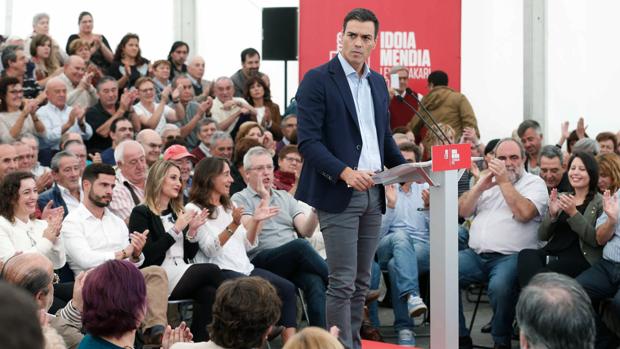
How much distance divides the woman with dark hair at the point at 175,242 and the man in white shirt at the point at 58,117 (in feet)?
7.88

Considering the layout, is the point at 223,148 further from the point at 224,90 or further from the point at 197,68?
the point at 197,68

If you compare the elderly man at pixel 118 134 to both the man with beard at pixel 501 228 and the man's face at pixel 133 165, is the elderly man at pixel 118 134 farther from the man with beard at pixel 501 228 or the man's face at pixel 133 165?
the man with beard at pixel 501 228

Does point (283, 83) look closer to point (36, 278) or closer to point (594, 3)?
point (594, 3)

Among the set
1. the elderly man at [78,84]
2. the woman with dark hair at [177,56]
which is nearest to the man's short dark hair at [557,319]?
the elderly man at [78,84]

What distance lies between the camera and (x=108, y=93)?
8414 mm

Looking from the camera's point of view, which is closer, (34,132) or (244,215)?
(244,215)

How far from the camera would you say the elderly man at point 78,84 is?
861cm

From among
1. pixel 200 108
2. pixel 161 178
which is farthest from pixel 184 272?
pixel 200 108

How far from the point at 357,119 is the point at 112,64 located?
20.1 feet

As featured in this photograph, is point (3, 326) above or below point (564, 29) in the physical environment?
below

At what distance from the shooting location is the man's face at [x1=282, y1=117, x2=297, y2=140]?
8805 mm

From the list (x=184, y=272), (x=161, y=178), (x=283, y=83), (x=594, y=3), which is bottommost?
(x=184, y=272)

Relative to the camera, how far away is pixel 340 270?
4.11 metres

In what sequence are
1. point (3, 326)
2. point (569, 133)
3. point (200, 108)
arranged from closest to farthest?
point (3, 326) → point (200, 108) → point (569, 133)
